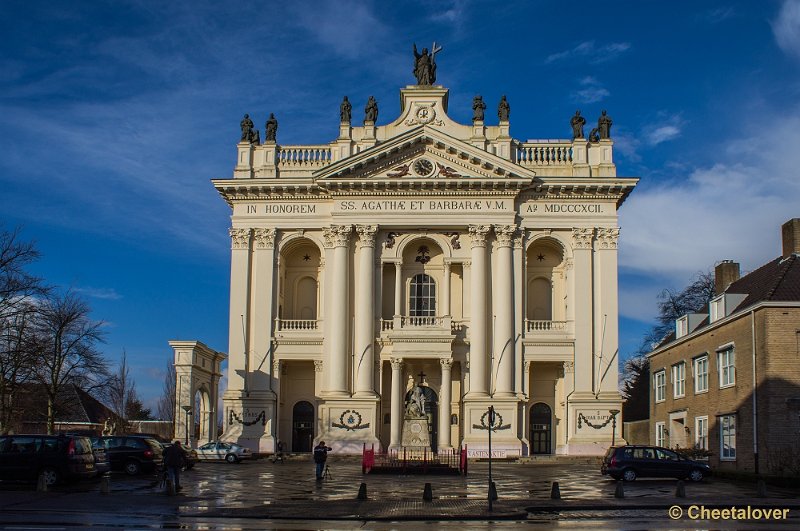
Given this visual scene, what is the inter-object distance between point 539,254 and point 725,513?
33228 mm

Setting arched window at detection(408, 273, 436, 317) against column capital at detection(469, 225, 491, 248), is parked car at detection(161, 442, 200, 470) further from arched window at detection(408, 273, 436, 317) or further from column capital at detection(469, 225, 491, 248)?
column capital at detection(469, 225, 491, 248)

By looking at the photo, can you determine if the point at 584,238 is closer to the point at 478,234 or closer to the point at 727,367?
the point at 478,234

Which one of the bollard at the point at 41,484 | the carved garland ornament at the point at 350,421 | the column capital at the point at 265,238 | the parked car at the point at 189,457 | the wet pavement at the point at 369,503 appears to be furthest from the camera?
the column capital at the point at 265,238

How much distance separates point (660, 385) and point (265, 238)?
24005mm

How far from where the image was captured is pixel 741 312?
128 ft

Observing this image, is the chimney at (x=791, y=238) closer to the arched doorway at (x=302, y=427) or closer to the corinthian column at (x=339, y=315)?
the corinthian column at (x=339, y=315)

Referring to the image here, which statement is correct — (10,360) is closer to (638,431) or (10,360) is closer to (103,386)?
(103,386)

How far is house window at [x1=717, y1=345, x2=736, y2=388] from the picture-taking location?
40812 millimetres

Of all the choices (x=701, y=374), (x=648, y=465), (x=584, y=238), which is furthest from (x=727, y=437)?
(x=584, y=238)

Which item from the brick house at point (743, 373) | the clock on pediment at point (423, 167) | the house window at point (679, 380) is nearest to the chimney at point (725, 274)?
the brick house at point (743, 373)

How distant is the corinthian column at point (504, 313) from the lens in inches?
2047

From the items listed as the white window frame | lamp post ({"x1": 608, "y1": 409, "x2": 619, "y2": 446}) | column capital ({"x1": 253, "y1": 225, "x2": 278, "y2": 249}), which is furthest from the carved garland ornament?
the white window frame

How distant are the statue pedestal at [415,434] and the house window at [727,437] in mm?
13017

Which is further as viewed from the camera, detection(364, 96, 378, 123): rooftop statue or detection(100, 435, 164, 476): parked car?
detection(364, 96, 378, 123): rooftop statue
